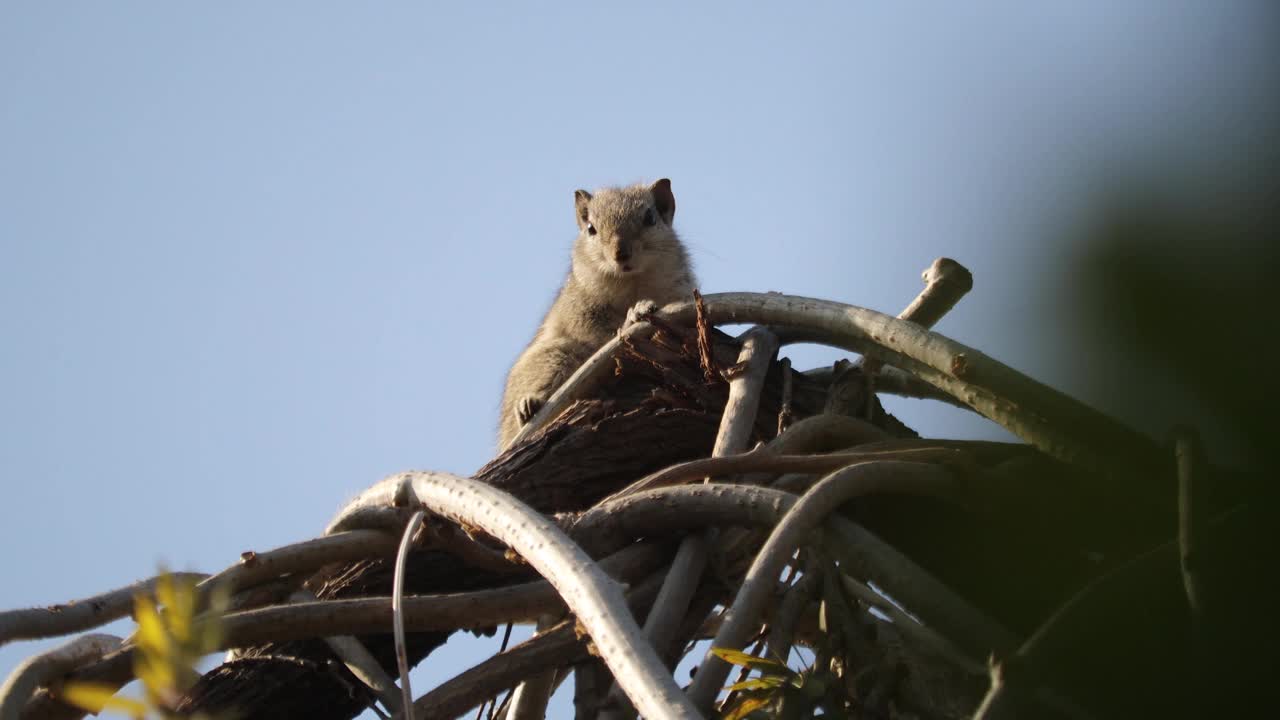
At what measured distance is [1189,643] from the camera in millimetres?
1383

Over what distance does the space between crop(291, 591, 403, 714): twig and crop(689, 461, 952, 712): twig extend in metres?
0.75

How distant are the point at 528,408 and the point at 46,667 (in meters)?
3.45

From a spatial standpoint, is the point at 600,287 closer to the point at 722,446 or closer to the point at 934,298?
the point at 934,298

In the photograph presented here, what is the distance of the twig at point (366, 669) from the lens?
7.55ft

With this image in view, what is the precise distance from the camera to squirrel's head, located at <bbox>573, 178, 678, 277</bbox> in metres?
7.53

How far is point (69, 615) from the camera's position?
2.13m

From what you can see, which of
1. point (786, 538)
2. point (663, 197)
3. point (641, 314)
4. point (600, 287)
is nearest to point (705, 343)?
point (641, 314)

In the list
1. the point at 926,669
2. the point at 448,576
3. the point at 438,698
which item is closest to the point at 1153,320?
the point at 926,669

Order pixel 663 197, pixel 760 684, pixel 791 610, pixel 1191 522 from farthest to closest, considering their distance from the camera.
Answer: pixel 663 197, pixel 791 610, pixel 760 684, pixel 1191 522

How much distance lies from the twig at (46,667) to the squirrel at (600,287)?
11.9 feet

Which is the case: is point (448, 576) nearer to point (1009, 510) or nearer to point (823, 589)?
point (823, 589)

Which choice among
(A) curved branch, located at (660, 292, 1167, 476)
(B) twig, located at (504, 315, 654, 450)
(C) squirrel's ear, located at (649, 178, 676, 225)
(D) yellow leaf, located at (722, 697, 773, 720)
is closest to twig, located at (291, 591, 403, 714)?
(D) yellow leaf, located at (722, 697, 773, 720)

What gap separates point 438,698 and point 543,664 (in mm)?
173

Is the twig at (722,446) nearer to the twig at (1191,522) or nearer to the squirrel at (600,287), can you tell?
the twig at (1191,522)
